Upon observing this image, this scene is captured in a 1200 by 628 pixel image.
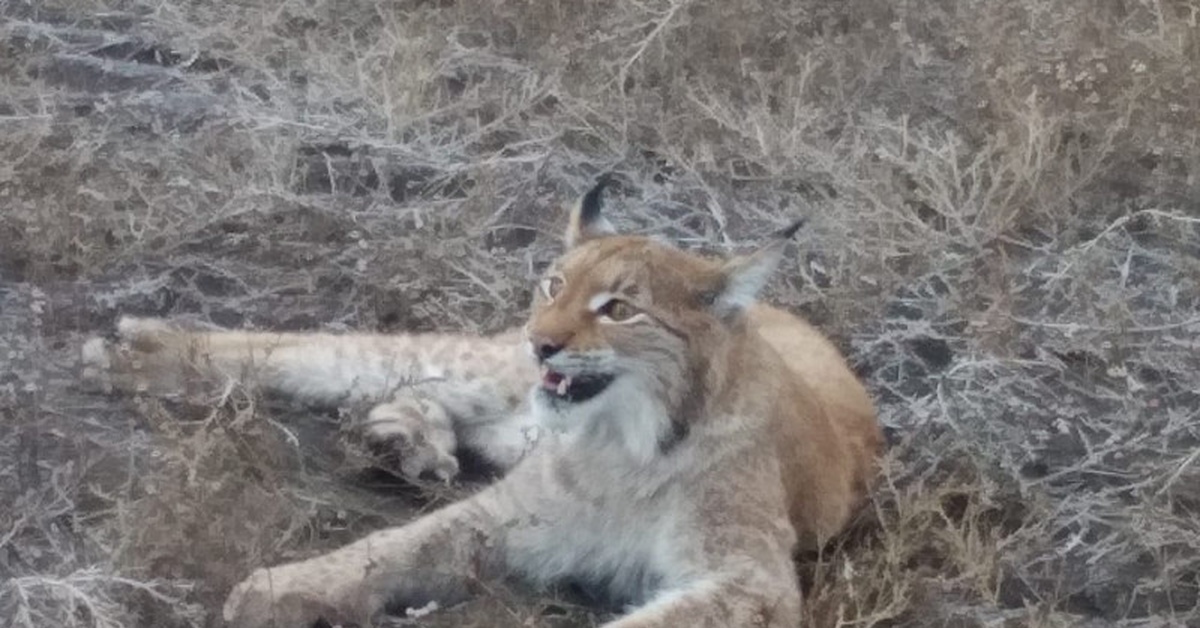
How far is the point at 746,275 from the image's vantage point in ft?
13.1

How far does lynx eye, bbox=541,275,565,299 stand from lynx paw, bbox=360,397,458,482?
2.24 ft

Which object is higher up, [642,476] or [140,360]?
[642,476]

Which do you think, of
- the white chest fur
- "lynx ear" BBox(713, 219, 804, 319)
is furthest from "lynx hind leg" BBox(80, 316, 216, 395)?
"lynx ear" BBox(713, 219, 804, 319)

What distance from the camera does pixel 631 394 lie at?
395 cm

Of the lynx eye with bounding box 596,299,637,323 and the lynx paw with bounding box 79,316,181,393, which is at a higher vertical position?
the lynx eye with bounding box 596,299,637,323

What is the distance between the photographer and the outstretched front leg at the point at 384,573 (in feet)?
12.4

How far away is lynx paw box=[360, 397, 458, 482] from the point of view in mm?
4559

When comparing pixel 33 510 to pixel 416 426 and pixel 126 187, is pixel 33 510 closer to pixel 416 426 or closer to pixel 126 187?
pixel 416 426

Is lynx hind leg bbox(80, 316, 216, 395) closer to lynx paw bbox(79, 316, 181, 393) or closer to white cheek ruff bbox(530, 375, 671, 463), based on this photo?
lynx paw bbox(79, 316, 181, 393)

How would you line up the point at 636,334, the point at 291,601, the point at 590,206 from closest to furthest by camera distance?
the point at 291,601 < the point at 636,334 < the point at 590,206

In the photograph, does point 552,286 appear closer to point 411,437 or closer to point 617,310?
point 617,310

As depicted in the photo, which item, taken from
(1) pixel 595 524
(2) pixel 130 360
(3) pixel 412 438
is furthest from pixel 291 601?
(2) pixel 130 360

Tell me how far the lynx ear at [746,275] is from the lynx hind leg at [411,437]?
95cm

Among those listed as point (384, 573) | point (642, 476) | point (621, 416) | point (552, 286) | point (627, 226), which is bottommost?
point (627, 226)
